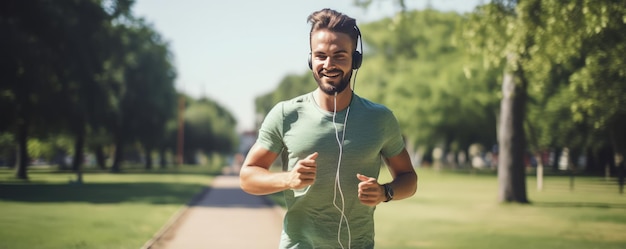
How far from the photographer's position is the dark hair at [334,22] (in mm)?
3193

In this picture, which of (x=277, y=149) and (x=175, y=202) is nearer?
(x=277, y=149)

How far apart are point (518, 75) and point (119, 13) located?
739 inches

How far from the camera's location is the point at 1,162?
107 feet

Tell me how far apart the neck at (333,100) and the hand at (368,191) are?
41 centimetres

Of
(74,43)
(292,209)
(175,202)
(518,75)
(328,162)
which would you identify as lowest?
(175,202)

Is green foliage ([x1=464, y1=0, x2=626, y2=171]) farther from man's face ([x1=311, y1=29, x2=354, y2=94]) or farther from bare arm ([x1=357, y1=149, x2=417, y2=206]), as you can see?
man's face ([x1=311, y1=29, x2=354, y2=94])

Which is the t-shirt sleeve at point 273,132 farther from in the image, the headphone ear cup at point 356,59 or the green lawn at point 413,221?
the green lawn at point 413,221

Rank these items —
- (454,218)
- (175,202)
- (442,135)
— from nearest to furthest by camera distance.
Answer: (454,218)
(175,202)
(442,135)

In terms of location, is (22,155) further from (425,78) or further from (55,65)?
(425,78)

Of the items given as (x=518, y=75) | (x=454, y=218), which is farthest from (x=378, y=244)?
(x=518, y=75)

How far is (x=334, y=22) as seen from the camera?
3.19 meters

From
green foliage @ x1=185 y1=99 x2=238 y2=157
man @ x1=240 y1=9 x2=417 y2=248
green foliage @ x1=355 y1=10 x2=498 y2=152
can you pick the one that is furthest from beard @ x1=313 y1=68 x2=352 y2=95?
green foliage @ x1=185 y1=99 x2=238 y2=157

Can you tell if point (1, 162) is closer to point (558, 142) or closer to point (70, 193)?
point (70, 193)

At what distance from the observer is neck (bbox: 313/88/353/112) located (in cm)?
323
